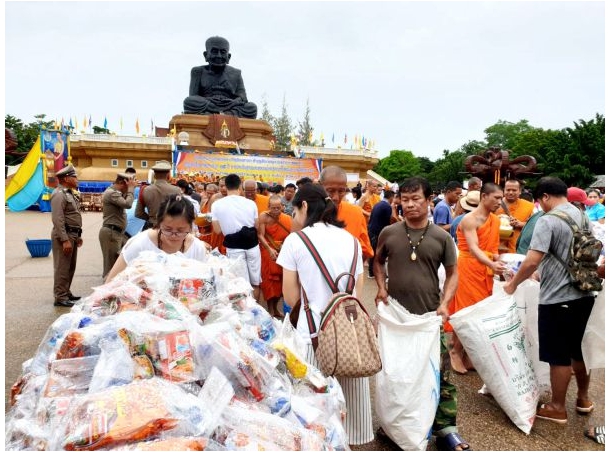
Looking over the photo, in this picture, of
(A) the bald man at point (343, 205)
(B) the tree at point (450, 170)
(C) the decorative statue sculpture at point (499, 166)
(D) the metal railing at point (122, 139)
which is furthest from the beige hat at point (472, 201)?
(B) the tree at point (450, 170)

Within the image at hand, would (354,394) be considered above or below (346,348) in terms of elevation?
below

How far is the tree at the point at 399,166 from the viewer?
2072 inches

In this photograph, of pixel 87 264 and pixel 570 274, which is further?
pixel 87 264

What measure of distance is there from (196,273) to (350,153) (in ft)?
85.4

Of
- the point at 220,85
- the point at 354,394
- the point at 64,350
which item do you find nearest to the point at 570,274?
the point at 354,394

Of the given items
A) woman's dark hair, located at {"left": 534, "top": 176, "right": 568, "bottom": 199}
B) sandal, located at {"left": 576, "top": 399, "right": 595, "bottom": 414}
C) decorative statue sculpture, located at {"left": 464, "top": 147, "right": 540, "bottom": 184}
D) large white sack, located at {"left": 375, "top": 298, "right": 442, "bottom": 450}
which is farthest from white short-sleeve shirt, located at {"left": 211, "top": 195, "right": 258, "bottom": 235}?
decorative statue sculpture, located at {"left": 464, "top": 147, "right": 540, "bottom": 184}

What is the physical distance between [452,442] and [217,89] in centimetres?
2493

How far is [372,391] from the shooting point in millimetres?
3332

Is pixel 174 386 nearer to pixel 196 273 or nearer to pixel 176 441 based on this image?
pixel 176 441

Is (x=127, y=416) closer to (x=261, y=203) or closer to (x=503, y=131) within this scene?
(x=261, y=203)

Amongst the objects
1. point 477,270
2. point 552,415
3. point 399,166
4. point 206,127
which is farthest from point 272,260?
point 399,166

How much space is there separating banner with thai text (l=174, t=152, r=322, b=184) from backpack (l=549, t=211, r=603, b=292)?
17.6m

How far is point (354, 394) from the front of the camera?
248 cm

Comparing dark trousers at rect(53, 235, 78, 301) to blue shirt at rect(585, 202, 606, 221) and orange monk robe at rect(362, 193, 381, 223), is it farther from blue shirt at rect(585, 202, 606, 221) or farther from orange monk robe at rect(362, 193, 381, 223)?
blue shirt at rect(585, 202, 606, 221)
